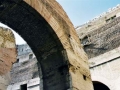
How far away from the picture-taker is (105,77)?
34.0ft

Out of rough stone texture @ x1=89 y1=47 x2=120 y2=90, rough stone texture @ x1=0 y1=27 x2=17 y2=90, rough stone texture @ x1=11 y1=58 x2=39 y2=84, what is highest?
rough stone texture @ x1=11 y1=58 x2=39 y2=84

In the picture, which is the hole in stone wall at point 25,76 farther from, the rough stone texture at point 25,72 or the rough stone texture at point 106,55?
the rough stone texture at point 106,55

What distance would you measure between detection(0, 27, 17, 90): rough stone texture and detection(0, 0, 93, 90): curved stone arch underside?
0.79 ft

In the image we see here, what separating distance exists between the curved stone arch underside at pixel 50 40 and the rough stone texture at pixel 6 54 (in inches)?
9.4

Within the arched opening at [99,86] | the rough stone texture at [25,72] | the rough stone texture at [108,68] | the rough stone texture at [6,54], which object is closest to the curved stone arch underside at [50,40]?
the rough stone texture at [6,54]

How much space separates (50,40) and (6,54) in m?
0.79

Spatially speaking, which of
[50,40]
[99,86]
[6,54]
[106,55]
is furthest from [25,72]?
[6,54]

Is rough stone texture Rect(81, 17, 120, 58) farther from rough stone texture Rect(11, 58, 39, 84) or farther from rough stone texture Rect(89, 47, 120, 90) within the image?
rough stone texture Rect(11, 58, 39, 84)

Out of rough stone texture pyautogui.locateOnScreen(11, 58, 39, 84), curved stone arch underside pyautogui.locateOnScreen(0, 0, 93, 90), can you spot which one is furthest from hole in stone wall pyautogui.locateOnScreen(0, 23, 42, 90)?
curved stone arch underside pyautogui.locateOnScreen(0, 0, 93, 90)

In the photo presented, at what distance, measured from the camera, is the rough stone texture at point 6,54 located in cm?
284

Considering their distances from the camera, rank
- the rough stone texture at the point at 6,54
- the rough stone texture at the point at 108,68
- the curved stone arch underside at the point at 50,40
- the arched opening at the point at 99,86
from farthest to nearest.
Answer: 1. the arched opening at the point at 99,86
2. the rough stone texture at the point at 108,68
3. the curved stone arch underside at the point at 50,40
4. the rough stone texture at the point at 6,54

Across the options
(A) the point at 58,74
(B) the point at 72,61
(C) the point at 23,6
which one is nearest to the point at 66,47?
(B) the point at 72,61

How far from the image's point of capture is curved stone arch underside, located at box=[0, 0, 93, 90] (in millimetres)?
3146

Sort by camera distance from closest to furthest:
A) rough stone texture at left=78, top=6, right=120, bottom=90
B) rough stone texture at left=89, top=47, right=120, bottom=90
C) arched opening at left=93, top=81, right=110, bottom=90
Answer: rough stone texture at left=89, top=47, right=120, bottom=90, rough stone texture at left=78, top=6, right=120, bottom=90, arched opening at left=93, top=81, right=110, bottom=90
